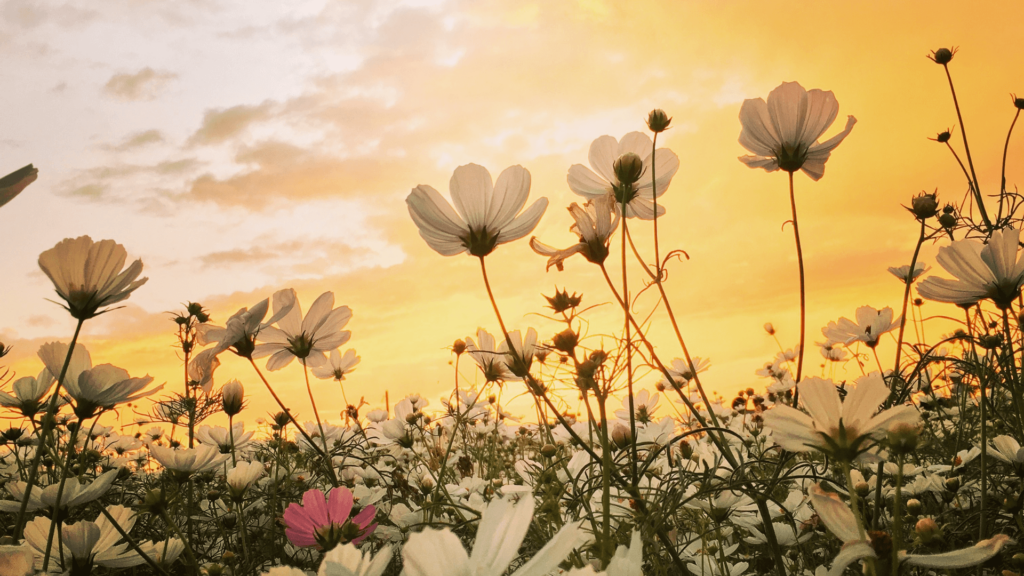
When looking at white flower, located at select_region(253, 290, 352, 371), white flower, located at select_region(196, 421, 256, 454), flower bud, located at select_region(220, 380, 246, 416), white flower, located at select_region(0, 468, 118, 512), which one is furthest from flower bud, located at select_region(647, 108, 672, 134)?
white flower, located at select_region(196, 421, 256, 454)

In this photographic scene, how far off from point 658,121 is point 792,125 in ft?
0.62

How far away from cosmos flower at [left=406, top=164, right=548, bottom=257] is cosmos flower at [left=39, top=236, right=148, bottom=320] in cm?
32

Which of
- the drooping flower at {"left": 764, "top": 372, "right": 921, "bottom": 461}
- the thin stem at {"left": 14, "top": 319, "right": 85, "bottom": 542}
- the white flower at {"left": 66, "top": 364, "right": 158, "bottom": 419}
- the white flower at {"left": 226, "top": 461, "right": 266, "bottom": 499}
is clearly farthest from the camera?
the white flower at {"left": 226, "top": 461, "right": 266, "bottom": 499}

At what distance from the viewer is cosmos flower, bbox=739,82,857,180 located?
2.75ft

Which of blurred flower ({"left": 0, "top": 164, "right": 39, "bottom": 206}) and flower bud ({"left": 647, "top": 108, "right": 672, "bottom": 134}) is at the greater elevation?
flower bud ({"left": 647, "top": 108, "right": 672, "bottom": 134})

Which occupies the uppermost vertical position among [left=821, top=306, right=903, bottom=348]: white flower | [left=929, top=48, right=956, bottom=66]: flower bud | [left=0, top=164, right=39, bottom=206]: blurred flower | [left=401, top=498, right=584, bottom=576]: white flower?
[left=929, top=48, right=956, bottom=66]: flower bud

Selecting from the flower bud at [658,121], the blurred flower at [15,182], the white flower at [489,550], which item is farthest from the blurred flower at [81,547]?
the flower bud at [658,121]

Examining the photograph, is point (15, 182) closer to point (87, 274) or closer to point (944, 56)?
point (87, 274)

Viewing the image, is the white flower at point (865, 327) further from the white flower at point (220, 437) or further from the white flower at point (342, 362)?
the white flower at point (220, 437)

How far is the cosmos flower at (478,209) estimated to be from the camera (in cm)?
75

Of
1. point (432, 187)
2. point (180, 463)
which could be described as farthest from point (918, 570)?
point (180, 463)

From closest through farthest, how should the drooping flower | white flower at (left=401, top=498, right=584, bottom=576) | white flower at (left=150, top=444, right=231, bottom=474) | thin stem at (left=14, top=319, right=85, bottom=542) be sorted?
white flower at (left=401, top=498, right=584, bottom=576) → the drooping flower → thin stem at (left=14, top=319, right=85, bottom=542) → white flower at (left=150, top=444, right=231, bottom=474)

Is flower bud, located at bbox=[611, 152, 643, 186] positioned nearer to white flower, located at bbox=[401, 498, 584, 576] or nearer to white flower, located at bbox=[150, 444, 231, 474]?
white flower, located at bbox=[401, 498, 584, 576]

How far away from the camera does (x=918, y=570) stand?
90 centimetres
